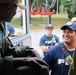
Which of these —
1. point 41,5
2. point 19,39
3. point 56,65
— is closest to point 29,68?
point 56,65

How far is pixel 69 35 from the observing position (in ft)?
6.02

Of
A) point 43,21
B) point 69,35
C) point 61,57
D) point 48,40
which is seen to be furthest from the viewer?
point 43,21

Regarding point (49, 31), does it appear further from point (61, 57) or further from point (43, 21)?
point (61, 57)

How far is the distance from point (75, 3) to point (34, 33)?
3.90 ft

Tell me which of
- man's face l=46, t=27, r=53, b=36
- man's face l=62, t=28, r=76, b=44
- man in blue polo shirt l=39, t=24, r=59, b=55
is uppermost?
man's face l=62, t=28, r=76, b=44

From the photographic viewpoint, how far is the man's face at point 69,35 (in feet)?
5.90

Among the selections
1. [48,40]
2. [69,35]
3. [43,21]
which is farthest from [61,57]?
[43,21]

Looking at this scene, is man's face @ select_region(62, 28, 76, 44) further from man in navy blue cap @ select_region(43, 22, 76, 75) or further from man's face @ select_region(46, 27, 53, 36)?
man's face @ select_region(46, 27, 53, 36)

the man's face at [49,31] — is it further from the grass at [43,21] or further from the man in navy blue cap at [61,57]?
the man in navy blue cap at [61,57]

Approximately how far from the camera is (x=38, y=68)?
0.67 m

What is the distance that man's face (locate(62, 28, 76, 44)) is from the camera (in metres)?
1.80

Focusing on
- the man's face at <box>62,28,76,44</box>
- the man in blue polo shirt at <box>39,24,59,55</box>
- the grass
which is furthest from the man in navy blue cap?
the grass

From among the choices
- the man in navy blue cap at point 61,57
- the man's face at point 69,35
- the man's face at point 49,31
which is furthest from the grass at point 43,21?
the man in navy blue cap at point 61,57

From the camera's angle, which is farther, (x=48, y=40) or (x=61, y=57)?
(x=48, y=40)
